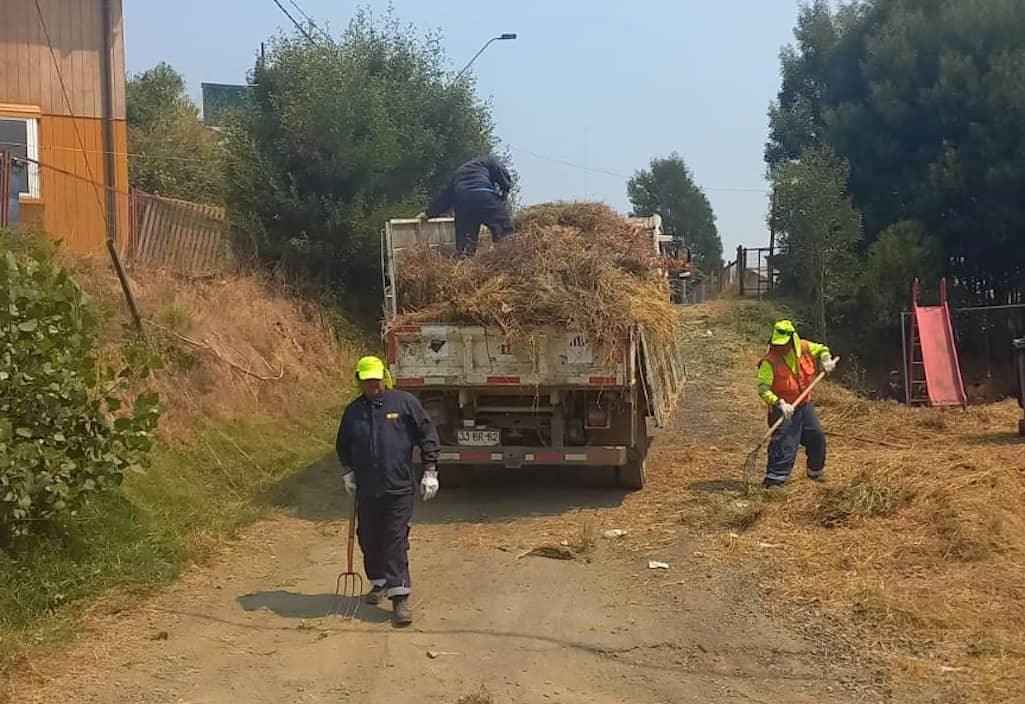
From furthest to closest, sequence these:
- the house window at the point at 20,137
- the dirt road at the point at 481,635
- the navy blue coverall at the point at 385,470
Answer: the house window at the point at 20,137
the navy blue coverall at the point at 385,470
the dirt road at the point at 481,635

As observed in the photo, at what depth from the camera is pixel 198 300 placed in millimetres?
14609

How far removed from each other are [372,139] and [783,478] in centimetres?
1086

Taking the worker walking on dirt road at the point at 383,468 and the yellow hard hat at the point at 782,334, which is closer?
the worker walking on dirt road at the point at 383,468

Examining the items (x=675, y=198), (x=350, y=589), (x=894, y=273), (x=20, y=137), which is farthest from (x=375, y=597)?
(x=675, y=198)

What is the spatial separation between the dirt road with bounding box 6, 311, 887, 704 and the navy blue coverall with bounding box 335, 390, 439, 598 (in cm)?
34

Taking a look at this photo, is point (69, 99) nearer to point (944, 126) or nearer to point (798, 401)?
point (798, 401)

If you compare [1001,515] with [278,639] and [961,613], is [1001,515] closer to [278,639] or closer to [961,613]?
[961,613]

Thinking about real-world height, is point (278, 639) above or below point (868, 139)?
below

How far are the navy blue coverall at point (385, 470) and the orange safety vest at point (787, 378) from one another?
4144 millimetres

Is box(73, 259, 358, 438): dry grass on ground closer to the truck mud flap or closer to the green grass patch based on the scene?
the green grass patch

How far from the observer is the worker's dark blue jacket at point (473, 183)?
11820 millimetres

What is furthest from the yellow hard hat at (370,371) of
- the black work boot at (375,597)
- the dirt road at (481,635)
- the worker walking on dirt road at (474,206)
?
the worker walking on dirt road at (474,206)

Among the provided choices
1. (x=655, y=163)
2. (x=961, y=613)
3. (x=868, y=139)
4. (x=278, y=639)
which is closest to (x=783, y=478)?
(x=961, y=613)

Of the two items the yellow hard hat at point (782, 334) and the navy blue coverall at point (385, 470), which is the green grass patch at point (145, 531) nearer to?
A: the navy blue coverall at point (385, 470)
